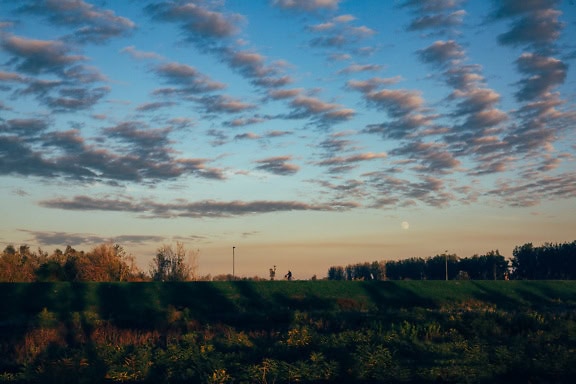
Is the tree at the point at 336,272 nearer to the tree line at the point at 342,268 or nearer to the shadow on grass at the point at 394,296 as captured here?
the tree line at the point at 342,268

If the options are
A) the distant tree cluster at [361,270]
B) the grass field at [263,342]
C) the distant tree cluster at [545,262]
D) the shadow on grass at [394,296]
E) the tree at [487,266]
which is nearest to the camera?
the grass field at [263,342]

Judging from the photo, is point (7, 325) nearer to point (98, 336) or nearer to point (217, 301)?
point (98, 336)

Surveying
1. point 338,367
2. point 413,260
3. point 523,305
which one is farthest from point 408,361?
point 413,260

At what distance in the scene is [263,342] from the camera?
65.2ft

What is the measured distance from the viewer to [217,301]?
3969 centimetres

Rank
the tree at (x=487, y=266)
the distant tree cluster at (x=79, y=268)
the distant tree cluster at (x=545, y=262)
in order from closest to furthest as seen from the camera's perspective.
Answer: the distant tree cluster at (x=79, y=268) → the distant tree cluster at (x=545, y=262) → the tree at (x=487, y=266)

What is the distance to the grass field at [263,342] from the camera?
Result: 15531mm

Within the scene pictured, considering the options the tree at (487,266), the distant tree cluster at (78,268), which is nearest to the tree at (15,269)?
the distant tree cluster at (78,268)

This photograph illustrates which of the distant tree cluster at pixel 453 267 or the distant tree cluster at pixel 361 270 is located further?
the distant tree cluster at pixel 361 270

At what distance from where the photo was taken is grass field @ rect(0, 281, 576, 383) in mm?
15531

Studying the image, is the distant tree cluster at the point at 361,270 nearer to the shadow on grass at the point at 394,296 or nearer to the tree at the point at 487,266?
the tree at the point at 487,266

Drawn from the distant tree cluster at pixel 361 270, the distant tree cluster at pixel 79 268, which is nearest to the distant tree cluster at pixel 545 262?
the distant tree cluster at pixel 361 270

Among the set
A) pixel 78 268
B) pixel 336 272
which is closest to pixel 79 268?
pixel 78 268

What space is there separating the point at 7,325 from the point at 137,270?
34.9m
